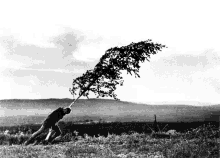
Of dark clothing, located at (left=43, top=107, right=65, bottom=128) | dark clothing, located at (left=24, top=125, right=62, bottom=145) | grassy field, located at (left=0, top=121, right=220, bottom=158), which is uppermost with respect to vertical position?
dark clothing, located at (left=43, top=107, right=65, bottom=128)

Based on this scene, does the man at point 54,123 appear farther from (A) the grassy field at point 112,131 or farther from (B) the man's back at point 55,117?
(A) the grassy field at point 112,131

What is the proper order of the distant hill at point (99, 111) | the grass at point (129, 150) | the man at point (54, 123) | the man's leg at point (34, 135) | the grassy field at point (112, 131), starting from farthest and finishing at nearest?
the distant hill at point (99, 111) → the man at point (54, 123) → the man's leg at point (34, 135) → the grassy field at point (112, 131) → the grass at point (129, 150)

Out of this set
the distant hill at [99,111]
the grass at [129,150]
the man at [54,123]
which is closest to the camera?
the grass at [129,150]

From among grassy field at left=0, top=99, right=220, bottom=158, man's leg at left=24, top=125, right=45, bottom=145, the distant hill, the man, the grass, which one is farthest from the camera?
the distant hill

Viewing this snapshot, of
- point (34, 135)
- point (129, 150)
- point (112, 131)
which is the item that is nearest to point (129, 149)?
point (129, 150)

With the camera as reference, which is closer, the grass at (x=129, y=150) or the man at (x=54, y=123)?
the grass at (x=129, y=150)

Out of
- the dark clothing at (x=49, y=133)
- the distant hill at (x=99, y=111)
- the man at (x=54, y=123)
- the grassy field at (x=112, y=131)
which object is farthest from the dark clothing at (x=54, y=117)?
the distant hill at (x=99, y=111)

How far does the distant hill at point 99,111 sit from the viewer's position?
14445mm

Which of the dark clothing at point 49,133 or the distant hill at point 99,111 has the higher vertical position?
the distant hill at point 99,111

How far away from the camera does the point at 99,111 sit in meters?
16.8

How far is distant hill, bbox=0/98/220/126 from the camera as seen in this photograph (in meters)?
14.4

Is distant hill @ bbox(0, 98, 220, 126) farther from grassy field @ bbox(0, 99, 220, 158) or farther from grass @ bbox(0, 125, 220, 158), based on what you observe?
grass @ bbox(0, 125, 220, 158)

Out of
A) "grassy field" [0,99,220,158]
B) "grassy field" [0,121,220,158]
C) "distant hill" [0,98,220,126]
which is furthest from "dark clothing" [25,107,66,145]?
"distant hill" [0,98,220,126]

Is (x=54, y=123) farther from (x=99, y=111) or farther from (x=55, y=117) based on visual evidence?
(x=99, y=111)
